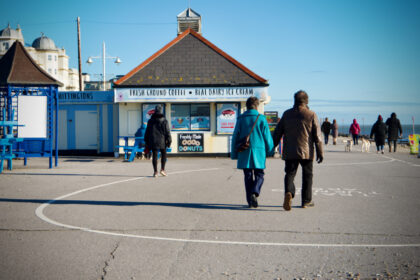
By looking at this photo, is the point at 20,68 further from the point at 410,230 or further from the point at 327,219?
the point at 410,230

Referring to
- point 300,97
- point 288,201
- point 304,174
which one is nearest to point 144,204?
point 288,201

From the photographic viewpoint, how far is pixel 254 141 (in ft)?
25.8

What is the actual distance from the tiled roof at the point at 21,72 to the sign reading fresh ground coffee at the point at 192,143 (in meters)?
7.30

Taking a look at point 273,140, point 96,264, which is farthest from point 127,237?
point 273,140

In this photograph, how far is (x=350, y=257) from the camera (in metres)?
4.85

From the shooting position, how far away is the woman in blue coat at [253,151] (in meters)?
7.72

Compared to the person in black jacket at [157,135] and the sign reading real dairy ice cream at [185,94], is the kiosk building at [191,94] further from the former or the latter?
the person in black jacket at [157,135]

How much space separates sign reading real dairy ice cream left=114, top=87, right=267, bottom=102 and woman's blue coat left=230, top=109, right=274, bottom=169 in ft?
43.1

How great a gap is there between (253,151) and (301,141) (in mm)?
827

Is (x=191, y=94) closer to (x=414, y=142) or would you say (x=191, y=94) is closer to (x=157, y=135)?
(x=157, y=135)

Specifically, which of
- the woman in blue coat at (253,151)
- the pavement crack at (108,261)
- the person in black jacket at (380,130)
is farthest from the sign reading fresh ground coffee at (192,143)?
the pavement crack at (108,261)

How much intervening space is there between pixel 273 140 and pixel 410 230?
2663mm

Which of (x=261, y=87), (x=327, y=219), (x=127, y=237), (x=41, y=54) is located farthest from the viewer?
(x=41, y=54)

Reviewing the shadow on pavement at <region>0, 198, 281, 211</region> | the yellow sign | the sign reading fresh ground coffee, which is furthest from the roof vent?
the shadow on pavement at <region>0, 198, 281, 211</region>
